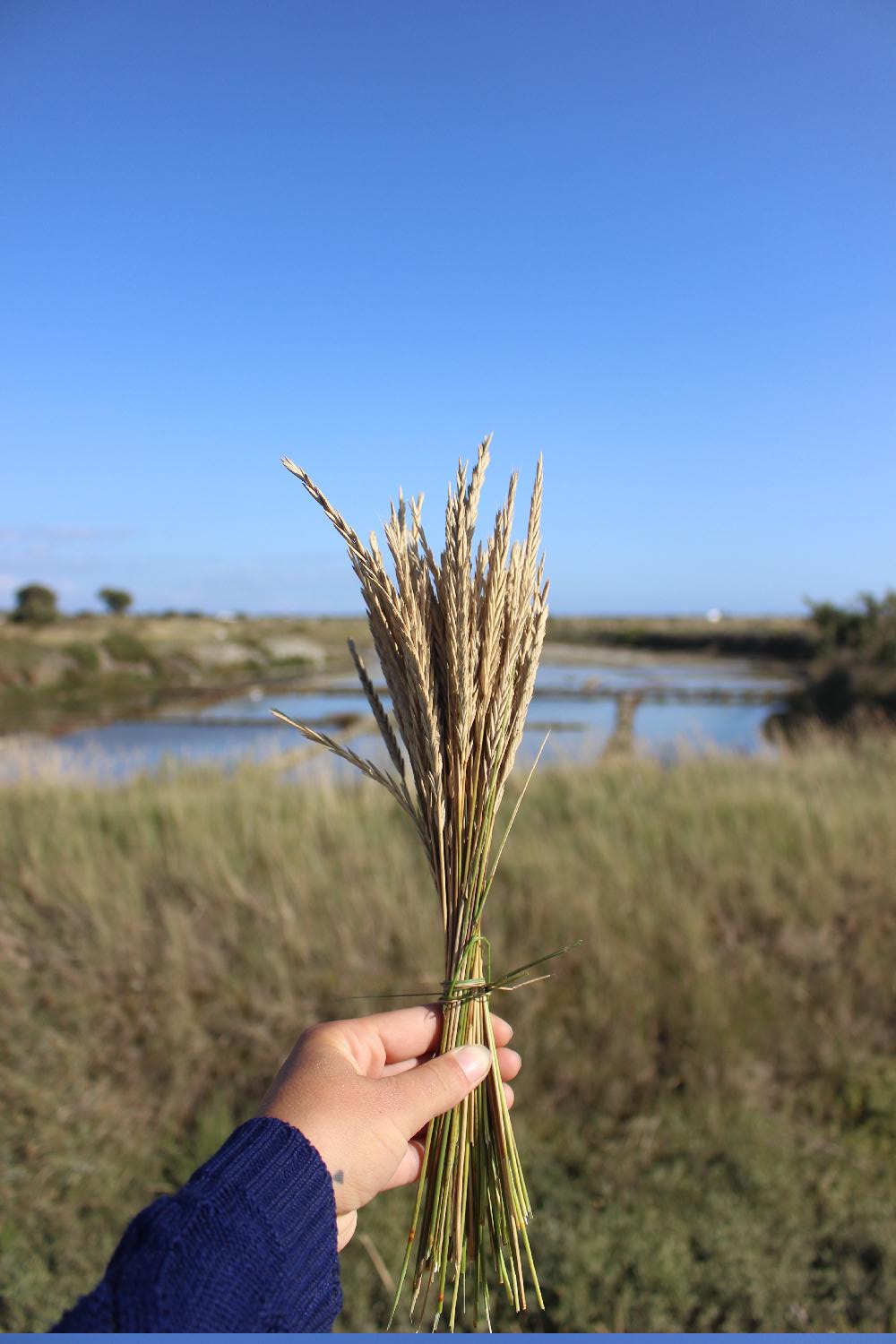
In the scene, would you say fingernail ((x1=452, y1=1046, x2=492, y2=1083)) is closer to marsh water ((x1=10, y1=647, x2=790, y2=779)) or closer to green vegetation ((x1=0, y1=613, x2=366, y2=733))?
marsh water ((x1=10, y1=647, x2=790, y2=779))

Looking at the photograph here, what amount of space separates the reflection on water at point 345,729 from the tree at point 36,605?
4.91 feet

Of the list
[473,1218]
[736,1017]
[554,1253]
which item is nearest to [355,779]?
[736,1017]

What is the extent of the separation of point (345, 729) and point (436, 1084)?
164 inches

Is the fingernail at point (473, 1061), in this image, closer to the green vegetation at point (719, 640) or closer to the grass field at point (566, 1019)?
the grass field at point (566, 1019)

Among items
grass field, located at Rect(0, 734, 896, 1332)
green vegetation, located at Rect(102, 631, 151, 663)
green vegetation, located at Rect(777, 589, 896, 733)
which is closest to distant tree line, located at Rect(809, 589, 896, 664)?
green vegetation, located at Rect(777, 589, 896, 733)

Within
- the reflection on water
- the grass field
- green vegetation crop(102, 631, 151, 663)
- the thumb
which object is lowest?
the grass field

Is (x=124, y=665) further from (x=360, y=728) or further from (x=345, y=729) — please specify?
(x=345, y=729)

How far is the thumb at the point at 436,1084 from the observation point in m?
1.11

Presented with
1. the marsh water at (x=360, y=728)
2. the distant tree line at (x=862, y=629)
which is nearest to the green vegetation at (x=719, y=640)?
the distant tree line at (x=862, y=629)

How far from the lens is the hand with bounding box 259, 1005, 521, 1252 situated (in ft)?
3.51

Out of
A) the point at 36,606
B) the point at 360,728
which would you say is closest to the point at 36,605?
the point at 36,606

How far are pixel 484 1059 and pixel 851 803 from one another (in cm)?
445

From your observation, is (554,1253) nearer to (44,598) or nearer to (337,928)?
(337,928)

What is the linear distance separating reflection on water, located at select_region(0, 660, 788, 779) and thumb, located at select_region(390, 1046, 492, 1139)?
3.62 meters
